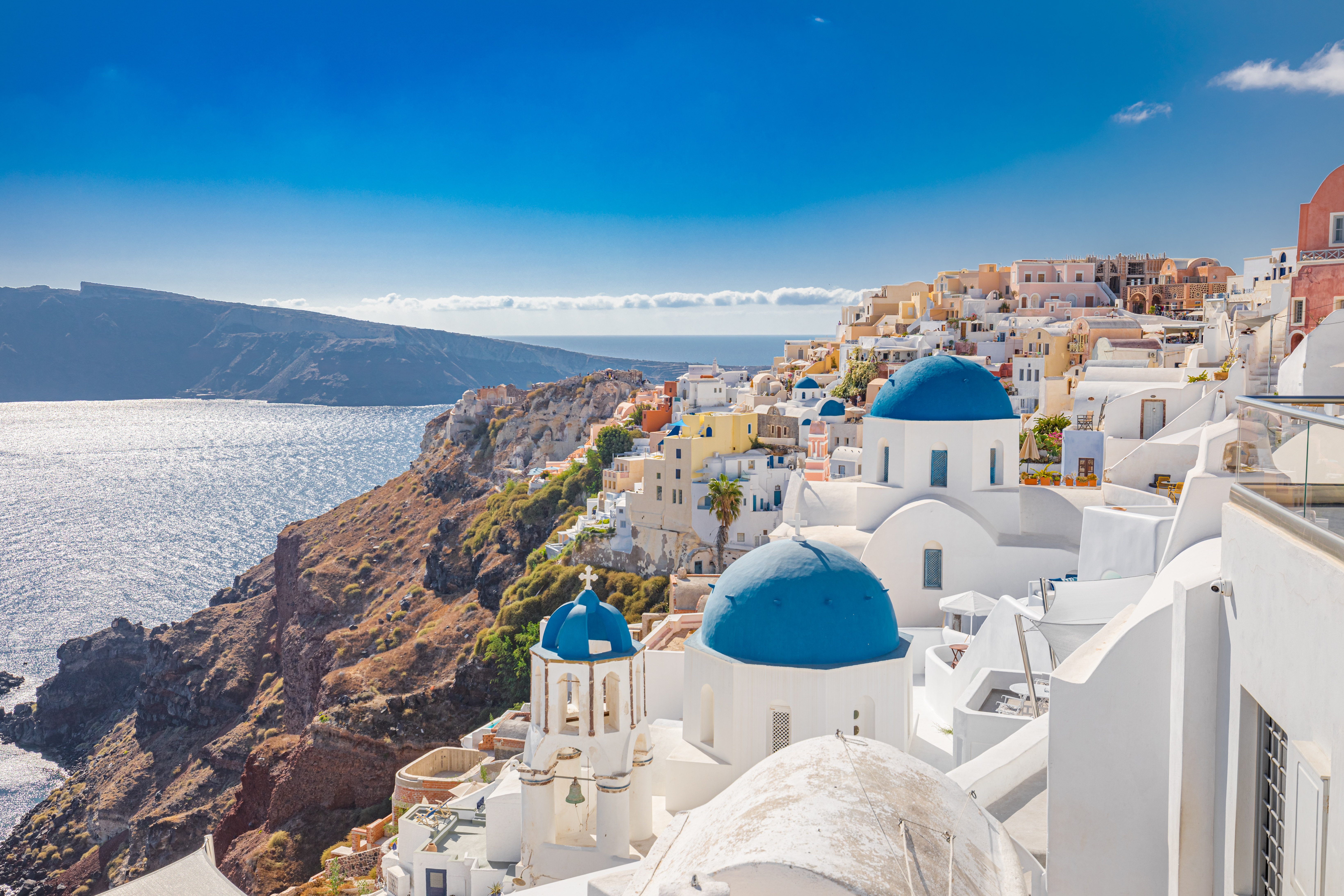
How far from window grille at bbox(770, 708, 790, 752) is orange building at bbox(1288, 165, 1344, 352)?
11.8m

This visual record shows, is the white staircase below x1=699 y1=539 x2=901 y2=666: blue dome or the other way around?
the other way around

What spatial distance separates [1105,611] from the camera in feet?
34.0

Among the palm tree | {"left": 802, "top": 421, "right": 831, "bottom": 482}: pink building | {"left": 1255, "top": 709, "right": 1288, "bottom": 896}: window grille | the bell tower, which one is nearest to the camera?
{"left": 1255, "top": 709, "right": 1288, "bottom": 896}: window grille

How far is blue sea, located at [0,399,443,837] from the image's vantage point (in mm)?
72000

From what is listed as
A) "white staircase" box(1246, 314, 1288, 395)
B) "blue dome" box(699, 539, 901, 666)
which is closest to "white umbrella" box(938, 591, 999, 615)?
"blue dome" box(699, 539, 901, 666)

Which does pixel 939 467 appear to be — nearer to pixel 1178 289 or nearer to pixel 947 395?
pixel 947 395

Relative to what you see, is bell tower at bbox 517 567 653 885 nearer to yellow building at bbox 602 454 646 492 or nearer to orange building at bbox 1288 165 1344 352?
orange building at bbox 1288 165 1344 352

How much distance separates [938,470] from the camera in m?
19.5

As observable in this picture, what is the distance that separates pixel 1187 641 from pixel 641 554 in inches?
1452

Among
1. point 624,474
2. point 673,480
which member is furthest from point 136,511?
point 673,480

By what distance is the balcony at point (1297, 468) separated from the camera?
4.00 m

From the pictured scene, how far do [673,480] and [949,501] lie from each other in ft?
74.4

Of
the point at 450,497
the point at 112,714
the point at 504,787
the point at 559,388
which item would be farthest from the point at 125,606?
the point at 504,787

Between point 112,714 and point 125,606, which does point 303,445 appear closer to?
point 125,606
